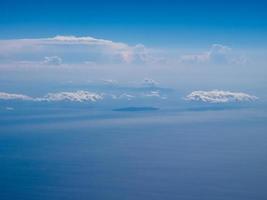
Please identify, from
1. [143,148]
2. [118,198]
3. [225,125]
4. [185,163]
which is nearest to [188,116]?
[225,125]

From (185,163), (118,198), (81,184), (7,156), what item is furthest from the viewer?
(7,156)

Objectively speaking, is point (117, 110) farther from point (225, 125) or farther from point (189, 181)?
point (189, 181)

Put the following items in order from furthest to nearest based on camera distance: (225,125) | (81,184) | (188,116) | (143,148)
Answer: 1. (188,116)
2. (225,125)
3. (143,148)
4. (81,184)

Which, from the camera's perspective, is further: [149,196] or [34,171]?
[34,171]

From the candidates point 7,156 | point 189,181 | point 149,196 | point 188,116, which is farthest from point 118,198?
point 188,116

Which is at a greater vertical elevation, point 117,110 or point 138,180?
point 117,110

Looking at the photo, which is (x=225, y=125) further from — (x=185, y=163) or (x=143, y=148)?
(x=185, y=163)
